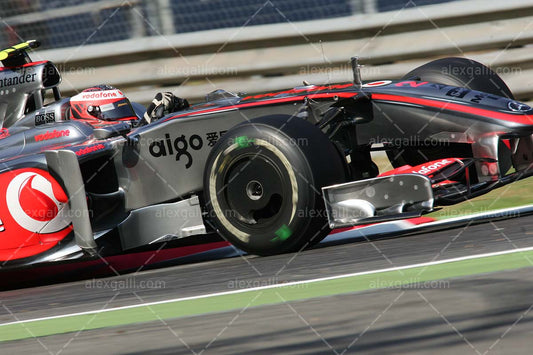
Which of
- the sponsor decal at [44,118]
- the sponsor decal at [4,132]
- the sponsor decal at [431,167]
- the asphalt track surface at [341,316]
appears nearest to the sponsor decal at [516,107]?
the sponsor decal at [431,167]

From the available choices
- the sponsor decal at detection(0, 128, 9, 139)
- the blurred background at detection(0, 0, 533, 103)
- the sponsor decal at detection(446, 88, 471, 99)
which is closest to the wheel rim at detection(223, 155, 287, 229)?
the sponsor decal at detection(446, 88, 471, 99)

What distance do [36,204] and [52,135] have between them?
2.06 feet

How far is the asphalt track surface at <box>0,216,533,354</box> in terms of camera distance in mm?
2197

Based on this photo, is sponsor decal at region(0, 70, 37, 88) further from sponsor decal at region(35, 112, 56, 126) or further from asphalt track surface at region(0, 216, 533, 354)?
asphalt track surface at region(0, 216, 533, 354)

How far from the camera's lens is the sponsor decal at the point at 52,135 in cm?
529

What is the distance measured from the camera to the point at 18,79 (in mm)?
5895

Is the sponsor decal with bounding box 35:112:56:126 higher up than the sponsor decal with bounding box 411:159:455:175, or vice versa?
the sponsor decal with bounding box 35:112:56:126

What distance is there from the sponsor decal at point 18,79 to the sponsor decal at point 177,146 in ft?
4.94

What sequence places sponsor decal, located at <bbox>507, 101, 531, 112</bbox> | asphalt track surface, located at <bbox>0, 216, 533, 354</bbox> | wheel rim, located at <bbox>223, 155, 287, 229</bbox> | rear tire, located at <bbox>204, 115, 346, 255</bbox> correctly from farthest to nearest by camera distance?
sponsor decal, located at <bbox>507, 101, 531, 112</bbox>, wheel rim, located at <bbox>223, 155, 287, 229</bbox>, rear tire, located at <bbox>204, 115, 346, 255</bbox>, asphalt track surface, located at <bbox>0, 216, 533, 354</bbox>

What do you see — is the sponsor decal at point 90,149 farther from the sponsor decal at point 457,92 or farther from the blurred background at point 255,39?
the blurred background at point 255,39

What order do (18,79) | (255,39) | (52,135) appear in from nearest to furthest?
(52,135)
(18,79)
(255,39)

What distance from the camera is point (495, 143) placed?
14.2ft

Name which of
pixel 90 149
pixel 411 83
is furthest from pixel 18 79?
pixel 411 83

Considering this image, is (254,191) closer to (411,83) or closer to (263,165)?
(263,165)
